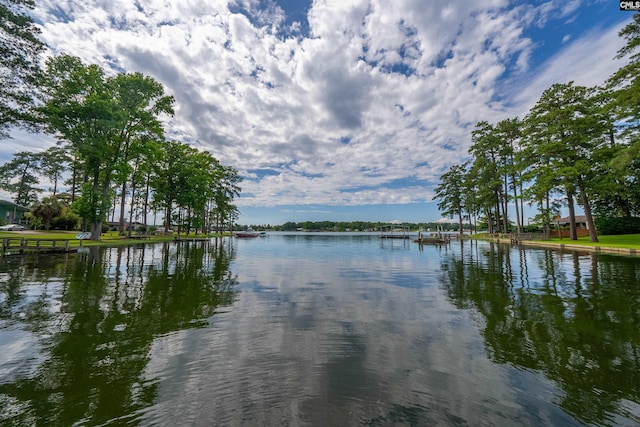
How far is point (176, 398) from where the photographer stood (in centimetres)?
359

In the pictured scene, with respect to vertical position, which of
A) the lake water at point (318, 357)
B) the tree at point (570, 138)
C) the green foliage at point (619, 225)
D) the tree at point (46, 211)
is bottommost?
the lake water at point (318, 357)

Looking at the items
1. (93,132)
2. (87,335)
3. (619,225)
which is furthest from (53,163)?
(619,225)

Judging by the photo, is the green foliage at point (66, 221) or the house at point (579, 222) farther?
the house at point (579, 222)

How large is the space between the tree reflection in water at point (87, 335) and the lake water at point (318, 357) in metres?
0.03

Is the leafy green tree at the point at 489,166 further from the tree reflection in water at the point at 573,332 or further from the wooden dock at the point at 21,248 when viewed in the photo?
the wooden dock at the point at 21,248

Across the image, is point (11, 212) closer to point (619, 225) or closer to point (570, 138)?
point (570, 138)

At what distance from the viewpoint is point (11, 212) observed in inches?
1949

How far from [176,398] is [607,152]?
129 feet

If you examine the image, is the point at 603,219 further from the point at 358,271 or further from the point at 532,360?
the point at 532,360

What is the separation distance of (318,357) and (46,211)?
54914mm

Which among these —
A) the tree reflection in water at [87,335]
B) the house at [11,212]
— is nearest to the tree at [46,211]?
the house at [11,212]

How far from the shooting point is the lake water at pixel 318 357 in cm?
332

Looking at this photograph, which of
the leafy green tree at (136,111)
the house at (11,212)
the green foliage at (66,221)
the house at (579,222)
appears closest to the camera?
the leafy green tree at (136,111)

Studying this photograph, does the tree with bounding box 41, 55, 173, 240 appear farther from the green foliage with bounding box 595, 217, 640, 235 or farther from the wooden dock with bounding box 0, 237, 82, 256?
the green foliage with bounding box 595, 217, 640, 235
